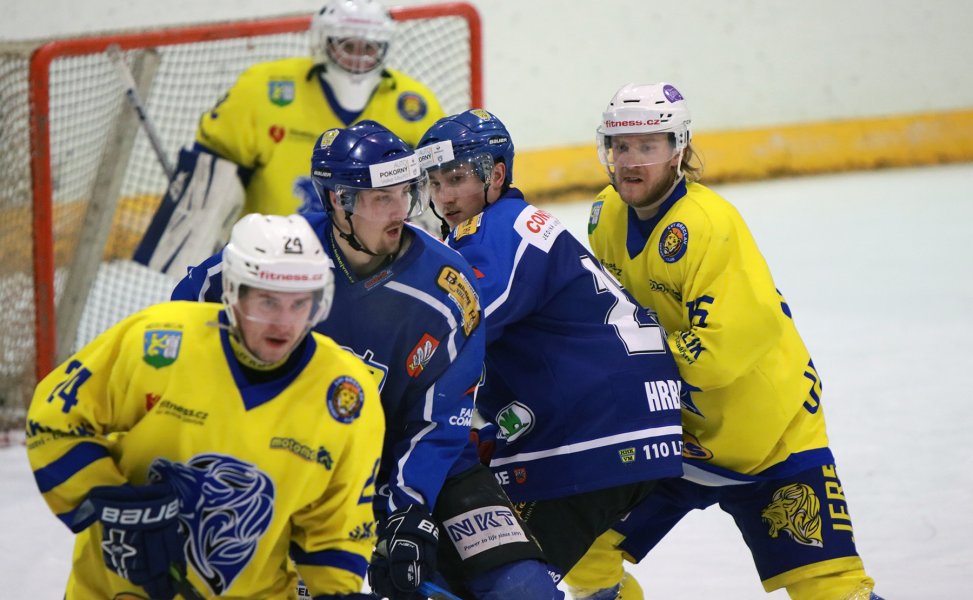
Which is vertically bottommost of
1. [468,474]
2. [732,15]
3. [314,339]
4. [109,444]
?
[468,474]

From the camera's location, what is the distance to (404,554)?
2.34m

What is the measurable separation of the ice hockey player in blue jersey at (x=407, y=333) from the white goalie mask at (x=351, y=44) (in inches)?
77.7

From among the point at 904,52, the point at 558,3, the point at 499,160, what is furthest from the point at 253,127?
the point at 904,52

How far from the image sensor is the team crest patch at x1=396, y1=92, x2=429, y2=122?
4.65m

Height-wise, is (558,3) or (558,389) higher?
(558,3)

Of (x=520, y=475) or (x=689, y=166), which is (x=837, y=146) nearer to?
(x=689, y=166)

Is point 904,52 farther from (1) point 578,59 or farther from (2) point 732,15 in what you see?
(1) point 578,59

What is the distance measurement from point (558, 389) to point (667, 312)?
34 centimetres

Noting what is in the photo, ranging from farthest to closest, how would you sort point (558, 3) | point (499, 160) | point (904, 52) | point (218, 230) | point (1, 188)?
point (904, 52) → point (558, 3) → point (1, 188) → point (218, 230) → point (499, 160)

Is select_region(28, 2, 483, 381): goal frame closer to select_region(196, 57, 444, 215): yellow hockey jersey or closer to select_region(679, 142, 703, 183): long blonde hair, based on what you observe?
select_region(196, 57, 444, 215): yellow hockey jersey

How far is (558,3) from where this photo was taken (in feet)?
Answer: 29.6

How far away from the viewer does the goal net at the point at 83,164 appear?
15.3ft

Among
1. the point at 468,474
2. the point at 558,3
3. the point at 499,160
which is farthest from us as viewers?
the point at 558,3

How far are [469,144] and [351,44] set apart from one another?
1.84 metres
